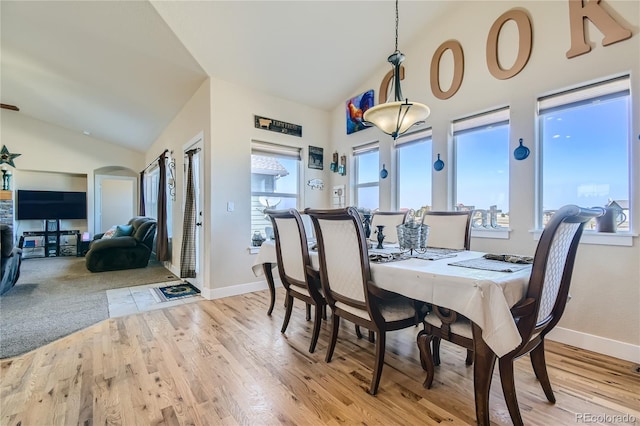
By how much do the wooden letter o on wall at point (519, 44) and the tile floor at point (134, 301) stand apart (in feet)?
13.9

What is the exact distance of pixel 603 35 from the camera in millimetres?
2168

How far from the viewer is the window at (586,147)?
220 cm

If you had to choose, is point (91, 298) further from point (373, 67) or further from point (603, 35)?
point (603, 35)

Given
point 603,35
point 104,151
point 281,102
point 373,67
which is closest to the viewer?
point 603,35

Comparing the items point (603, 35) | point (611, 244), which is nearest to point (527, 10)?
point (603, 35)

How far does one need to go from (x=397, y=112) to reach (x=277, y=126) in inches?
94.9

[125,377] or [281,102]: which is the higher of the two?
[281,102]

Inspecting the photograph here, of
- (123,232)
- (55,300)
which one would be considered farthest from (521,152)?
(123,232)

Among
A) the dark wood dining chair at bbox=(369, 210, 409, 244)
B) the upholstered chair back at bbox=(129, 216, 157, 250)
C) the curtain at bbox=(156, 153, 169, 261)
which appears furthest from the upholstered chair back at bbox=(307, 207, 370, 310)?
the upholstered chair back at bbox=(129, 216, 157, 250)

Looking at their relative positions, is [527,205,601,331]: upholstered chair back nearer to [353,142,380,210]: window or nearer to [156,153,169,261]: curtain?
[353,142,380,210]: window

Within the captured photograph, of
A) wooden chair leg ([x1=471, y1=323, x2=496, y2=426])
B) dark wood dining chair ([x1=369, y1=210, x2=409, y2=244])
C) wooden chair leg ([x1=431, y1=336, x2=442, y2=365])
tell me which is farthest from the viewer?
dark wood dining chair ([x1=369, y1=210, x2=409, y2=244])

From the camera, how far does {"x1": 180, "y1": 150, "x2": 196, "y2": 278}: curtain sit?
4016mm

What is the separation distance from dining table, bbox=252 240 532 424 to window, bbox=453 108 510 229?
58.0 inches

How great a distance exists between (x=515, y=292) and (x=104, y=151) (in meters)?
9.18
